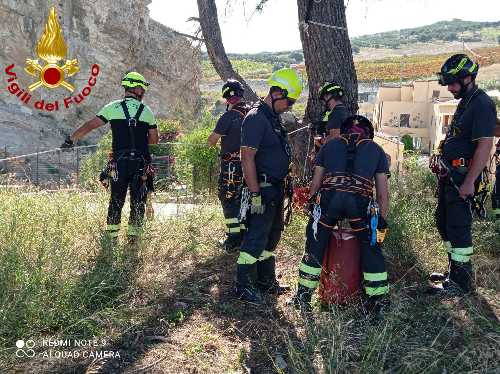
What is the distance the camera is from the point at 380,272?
374cm

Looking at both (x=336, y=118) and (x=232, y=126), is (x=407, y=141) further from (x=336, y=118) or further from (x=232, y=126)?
(x=336, y=118)

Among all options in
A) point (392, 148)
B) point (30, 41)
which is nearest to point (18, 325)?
point (392, 148)

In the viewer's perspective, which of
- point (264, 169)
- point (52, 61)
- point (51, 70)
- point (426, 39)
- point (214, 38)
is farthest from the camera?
point (426, 39)

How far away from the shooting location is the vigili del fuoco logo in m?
19.5

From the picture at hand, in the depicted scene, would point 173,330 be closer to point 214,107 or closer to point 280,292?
point 280,292

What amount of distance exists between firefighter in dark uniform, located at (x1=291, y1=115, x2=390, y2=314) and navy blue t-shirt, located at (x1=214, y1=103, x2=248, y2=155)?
178 centimetres

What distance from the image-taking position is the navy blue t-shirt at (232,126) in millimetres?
5488

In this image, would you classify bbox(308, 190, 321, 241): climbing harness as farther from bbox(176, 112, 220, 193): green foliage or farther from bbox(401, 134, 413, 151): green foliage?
bbox(401, 134, 413, 151): green foliage

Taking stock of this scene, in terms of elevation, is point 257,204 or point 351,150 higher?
point 351,150

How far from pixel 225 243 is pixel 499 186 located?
3.30 metres

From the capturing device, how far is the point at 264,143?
415 centimetres

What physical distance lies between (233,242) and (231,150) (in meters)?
1.15

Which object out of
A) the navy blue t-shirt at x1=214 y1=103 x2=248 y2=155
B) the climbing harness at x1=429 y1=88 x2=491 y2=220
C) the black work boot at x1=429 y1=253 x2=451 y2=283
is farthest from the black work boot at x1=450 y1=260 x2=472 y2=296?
the navy blue t-shirt at x1=214 y1=103 x2=248 y2=155

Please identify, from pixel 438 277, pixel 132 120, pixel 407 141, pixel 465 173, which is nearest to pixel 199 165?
pixel 132 120
